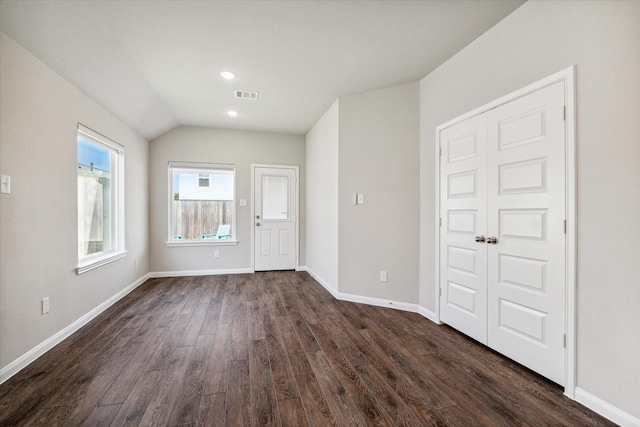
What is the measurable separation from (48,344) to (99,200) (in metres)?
1.77

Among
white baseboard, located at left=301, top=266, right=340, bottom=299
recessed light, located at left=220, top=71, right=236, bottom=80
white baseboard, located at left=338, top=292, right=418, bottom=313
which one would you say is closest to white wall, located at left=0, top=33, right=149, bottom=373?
recessed light, located at left=220, top=71, right=236, bottom=80

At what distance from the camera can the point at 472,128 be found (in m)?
2.54

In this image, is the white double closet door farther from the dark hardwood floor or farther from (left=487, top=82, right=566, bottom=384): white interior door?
the dark hardwood floor

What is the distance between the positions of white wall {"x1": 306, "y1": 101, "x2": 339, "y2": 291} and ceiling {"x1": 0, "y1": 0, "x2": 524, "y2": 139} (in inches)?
27.7

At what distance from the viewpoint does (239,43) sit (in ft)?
8.41

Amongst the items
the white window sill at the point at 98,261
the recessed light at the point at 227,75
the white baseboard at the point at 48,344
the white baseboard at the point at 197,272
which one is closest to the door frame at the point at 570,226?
the recessed light at the point at 227,75

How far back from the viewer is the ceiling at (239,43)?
2.08 metres

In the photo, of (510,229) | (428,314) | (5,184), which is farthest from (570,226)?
(5,184)

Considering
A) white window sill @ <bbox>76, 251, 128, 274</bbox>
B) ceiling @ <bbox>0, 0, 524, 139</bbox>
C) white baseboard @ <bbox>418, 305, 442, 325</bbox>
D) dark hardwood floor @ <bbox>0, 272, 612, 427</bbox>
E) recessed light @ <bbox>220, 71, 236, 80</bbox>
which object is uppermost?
recessed light @ <bbox>220, 71, 236, 80</bbox>

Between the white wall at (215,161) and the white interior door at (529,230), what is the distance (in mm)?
3691

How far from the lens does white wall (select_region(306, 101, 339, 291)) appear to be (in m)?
3.95

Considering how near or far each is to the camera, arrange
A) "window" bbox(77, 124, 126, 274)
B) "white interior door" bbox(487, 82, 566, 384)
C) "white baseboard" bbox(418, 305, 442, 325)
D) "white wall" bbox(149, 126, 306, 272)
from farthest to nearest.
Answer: "white wall" bbox(149, 126, 306, 272) < "window" bbox(77, 124, 126, 274) < "white baseboard" bbox(418, 305, 442, 325) < "white interior door" bbox(487, 82, 566, 384)

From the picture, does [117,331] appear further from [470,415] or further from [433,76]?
[433,76]

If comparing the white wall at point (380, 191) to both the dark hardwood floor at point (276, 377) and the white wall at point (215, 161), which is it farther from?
the white wall at point (215, 161)
